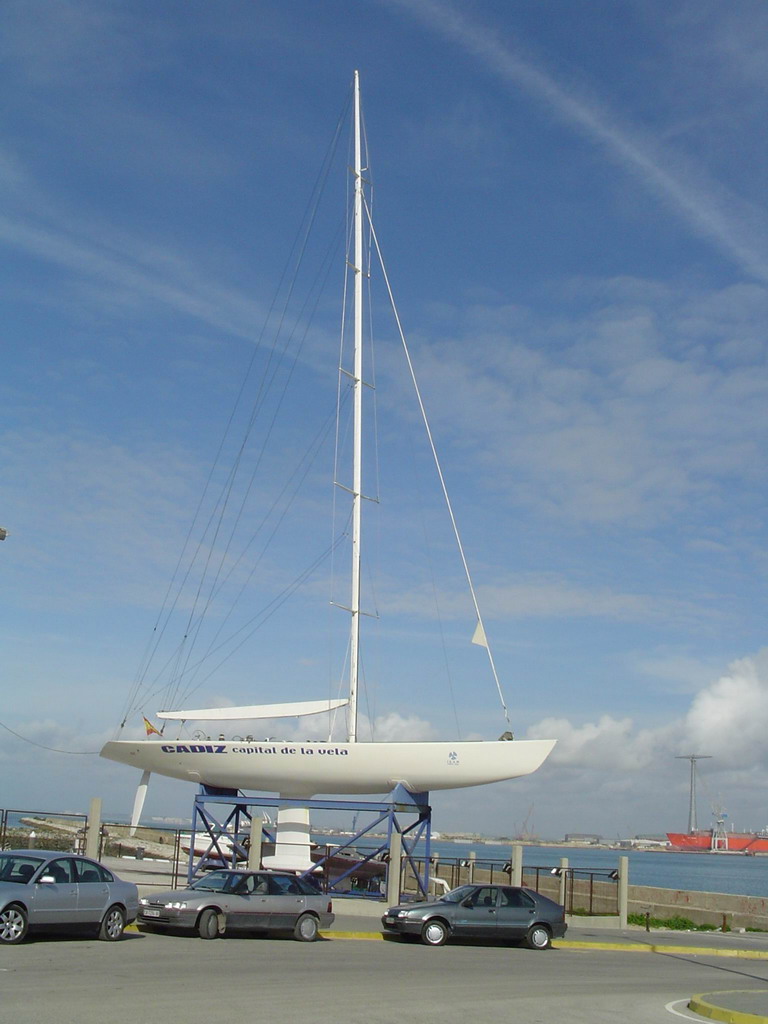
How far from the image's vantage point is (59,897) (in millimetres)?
16188

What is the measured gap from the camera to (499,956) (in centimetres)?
1995

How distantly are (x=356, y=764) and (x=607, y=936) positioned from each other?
8099mm

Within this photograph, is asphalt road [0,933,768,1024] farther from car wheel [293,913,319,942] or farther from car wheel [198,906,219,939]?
car wheel [293,913,319,942]

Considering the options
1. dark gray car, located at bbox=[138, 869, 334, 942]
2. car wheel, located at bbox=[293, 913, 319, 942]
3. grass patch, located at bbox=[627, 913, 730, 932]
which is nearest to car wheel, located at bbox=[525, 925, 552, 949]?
dark gray car, located at bbox=[138, 869, 334, 942]

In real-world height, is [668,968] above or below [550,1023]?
below

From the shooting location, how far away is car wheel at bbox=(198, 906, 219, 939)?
18391 mm

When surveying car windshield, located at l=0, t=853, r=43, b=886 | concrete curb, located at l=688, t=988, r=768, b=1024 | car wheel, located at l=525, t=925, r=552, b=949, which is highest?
car windshield, located at l=0, t=853, r=43, b=886

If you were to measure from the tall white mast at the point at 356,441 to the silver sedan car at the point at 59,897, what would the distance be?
39.4ft

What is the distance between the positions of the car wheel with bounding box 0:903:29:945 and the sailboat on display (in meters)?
13.4

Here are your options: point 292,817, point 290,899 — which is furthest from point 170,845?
point 290,899

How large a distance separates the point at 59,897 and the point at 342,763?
1301 cm

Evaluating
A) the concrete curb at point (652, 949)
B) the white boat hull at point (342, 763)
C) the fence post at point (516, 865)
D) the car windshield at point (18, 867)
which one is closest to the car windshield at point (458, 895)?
the concrete curb at point (652, 949)

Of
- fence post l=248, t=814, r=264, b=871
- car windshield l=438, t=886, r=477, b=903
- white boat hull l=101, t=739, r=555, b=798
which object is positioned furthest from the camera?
white boat hull l=101, t=739, r=555, b=798

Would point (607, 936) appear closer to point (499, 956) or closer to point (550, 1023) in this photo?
point (499, 956)
